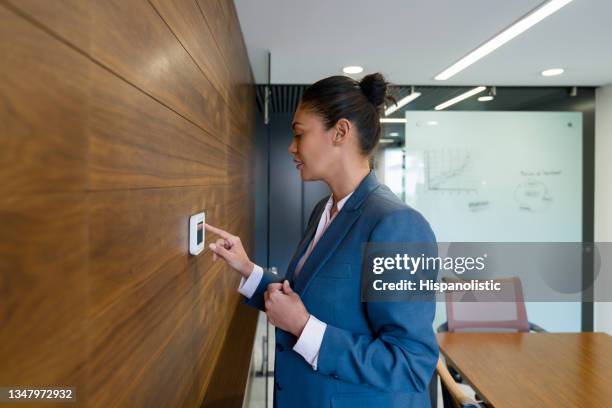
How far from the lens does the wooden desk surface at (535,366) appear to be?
1469 millimetres

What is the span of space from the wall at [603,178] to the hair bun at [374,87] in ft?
11.7

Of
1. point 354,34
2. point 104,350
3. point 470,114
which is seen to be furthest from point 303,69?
point 104,350

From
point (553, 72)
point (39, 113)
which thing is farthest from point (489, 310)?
point (39, 113)

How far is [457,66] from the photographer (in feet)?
9.96

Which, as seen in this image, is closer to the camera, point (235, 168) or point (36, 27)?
point (36, 27)

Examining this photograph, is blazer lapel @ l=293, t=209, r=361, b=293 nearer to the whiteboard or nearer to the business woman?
the business woman

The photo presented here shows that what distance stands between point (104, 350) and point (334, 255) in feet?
1.86

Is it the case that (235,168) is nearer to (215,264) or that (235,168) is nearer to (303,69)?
(215,264)

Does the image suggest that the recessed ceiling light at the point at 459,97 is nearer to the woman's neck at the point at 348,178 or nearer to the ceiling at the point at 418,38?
the ceiling at the point at 418,38

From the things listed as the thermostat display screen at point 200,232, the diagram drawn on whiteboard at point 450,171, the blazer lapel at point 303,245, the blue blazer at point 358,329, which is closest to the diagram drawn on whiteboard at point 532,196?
the diagram drawn on whiteboard at point 450,171

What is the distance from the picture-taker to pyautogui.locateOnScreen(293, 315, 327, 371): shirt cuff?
92cm

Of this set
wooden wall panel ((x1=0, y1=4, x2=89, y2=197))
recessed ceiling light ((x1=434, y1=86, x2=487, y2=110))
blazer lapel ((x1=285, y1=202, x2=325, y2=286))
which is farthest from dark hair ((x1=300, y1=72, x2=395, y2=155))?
recessed ceiling light ((x1=434, y1=86, x2=487, y2=110))

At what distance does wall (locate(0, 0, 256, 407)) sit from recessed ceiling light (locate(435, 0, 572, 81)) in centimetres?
172

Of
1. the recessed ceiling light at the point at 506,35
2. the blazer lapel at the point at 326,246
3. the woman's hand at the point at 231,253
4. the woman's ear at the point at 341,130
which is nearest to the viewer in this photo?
the blazer lapel at the point at 326,246
